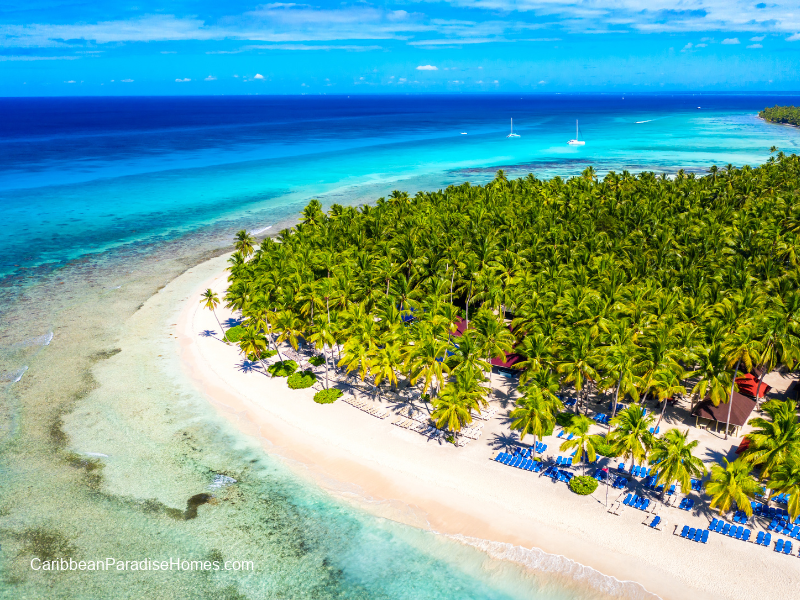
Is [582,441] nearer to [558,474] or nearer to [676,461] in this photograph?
[558,474]

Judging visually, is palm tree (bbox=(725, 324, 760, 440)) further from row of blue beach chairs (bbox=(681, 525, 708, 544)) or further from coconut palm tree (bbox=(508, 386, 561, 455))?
coconut palm tree (bbox=(508, 386, 561, 455))

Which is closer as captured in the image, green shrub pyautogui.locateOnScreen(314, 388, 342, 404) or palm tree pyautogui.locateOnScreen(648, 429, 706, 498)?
palm tree pyautogui.locateOnScreen(648, 429, 706, 498)

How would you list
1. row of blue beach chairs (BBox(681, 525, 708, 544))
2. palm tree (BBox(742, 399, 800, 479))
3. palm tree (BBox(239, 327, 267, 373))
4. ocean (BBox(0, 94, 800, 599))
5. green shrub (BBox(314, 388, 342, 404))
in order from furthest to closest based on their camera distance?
palm tree (BBox(239, 327, 267, 373)) → green shrub (BBox(314, 388, 342, 404)) → row of blue beach chairs (BBox(681, 525, 708, 544)) → ocean (BBox(0, 94, 800, 599)) → palm tree (BBox(742, 399, 800, 479))

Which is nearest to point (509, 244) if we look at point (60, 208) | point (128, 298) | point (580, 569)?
point (580, 569)

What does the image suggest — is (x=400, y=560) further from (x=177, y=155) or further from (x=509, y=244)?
(x=177, y=155)

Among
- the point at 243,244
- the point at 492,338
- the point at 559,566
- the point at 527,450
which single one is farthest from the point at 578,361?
the point at 243,244

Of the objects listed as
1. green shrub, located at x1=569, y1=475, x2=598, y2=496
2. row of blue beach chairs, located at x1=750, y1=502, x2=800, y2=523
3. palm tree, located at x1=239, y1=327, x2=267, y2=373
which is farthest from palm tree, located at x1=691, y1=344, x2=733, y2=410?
palm tree, located at x1=239, y1=327, x2=267, y2=373
